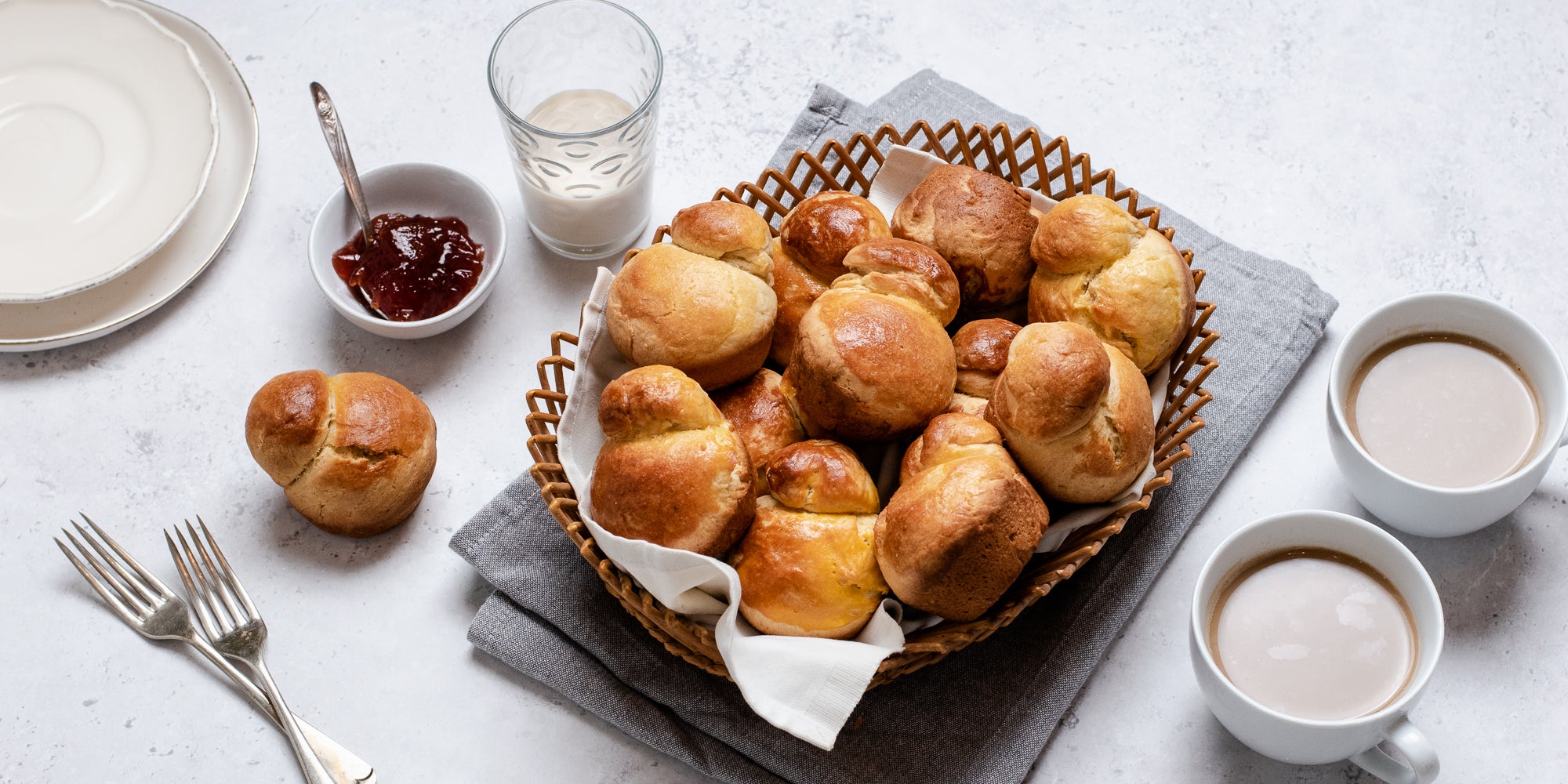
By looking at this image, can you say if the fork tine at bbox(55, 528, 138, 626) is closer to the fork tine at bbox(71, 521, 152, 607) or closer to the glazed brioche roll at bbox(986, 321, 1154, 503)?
the fork tine at bbox(71, 521, 152, 607)

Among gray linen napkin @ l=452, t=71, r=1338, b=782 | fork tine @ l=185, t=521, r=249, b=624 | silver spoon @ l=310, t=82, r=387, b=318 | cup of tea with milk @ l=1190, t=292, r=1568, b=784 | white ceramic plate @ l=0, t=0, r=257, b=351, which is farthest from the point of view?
white ceramic plate @ l=0, t=0, r=257, b=351

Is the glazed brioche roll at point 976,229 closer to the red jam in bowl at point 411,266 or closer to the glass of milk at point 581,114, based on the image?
the glass of milk at point 581,114

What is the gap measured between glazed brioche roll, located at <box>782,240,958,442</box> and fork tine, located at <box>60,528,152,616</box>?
4.26ft

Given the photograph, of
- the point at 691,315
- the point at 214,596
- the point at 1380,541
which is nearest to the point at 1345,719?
the point at 1380,541

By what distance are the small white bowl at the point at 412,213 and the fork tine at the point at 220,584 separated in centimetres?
52

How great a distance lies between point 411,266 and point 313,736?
94 cm

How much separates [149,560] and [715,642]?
4.00 ft

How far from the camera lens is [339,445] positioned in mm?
2186

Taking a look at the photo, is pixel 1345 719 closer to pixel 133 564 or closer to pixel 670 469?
pixel 670 469

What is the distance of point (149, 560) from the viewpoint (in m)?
2.33

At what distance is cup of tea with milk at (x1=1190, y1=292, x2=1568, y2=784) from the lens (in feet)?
6.20

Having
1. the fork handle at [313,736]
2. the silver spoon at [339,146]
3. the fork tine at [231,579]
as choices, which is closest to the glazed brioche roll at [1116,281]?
the silver spoon at [339,146]

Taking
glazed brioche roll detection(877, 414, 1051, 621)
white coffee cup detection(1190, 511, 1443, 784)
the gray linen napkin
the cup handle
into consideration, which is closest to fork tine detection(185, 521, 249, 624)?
the gray linen napkin

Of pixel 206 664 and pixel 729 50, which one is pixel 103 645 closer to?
pixel 206 664
